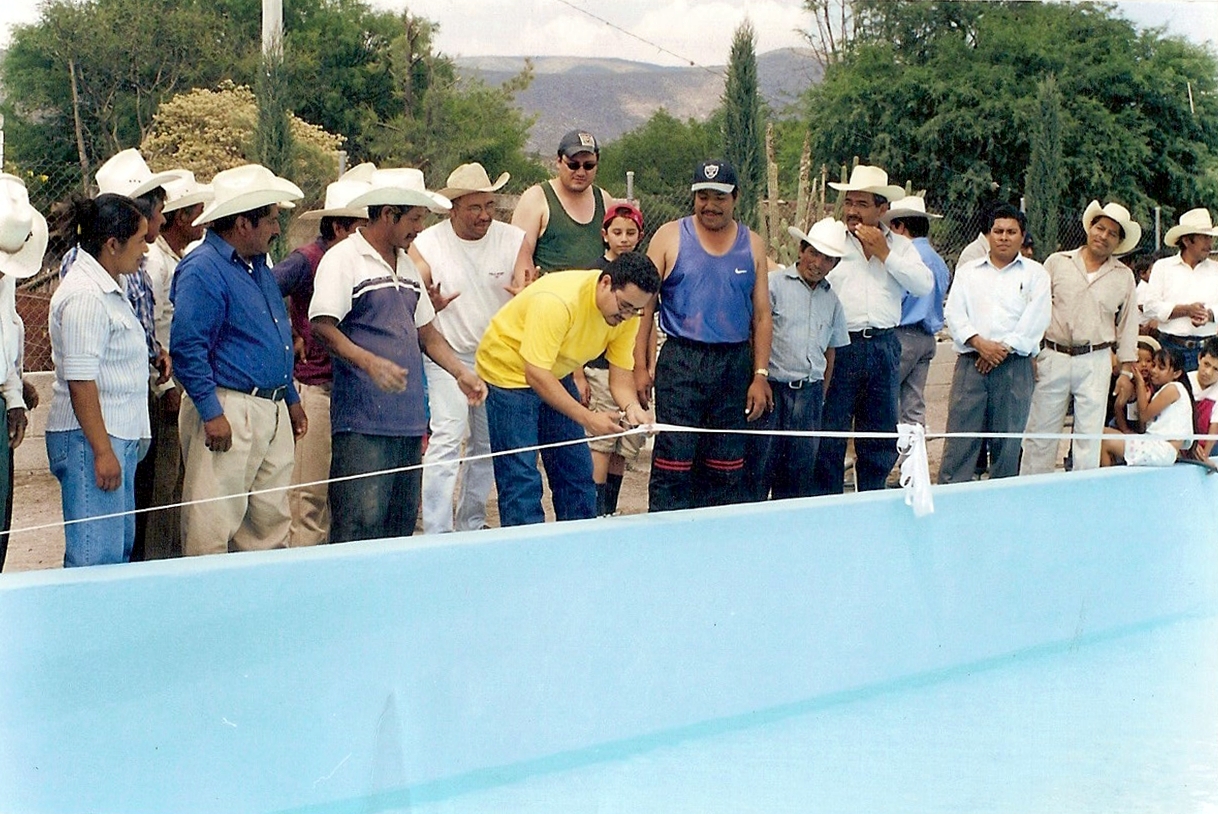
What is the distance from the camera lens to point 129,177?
5.73 m

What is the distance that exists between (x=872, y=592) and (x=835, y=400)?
2335mm

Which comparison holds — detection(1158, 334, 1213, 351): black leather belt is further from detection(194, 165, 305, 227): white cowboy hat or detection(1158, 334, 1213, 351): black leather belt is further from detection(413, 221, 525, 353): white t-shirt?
detection(194, 165, 305, 227): white cowboy hat

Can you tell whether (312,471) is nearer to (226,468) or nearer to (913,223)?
(226,468)

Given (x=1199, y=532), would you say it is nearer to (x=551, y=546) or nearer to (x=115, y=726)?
(x=551, y=546)

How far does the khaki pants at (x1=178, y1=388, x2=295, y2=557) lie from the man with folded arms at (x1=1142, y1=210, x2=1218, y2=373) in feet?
19.7

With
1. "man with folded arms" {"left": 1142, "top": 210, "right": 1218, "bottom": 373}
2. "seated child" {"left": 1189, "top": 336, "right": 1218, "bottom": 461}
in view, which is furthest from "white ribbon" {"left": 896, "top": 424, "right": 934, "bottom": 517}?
"man with folded arms" {"left": 1142, "top": 210, "right": 1218, "bottom": 373}

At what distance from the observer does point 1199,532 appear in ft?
19.8

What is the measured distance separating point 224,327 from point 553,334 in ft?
3.67

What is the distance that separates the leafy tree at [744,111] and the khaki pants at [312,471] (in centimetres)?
783

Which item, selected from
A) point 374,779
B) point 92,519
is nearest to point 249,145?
point 92,519

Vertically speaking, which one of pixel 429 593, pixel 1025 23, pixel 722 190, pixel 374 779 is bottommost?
pixel 374 779

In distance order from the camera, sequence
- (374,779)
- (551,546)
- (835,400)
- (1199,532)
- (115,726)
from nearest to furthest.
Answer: (115,726) < (374,779) < (551,546) < (1199,532) < (835,400)

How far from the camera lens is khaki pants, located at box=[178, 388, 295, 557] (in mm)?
5070

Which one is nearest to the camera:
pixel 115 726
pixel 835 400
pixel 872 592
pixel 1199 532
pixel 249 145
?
pixel 115 726
